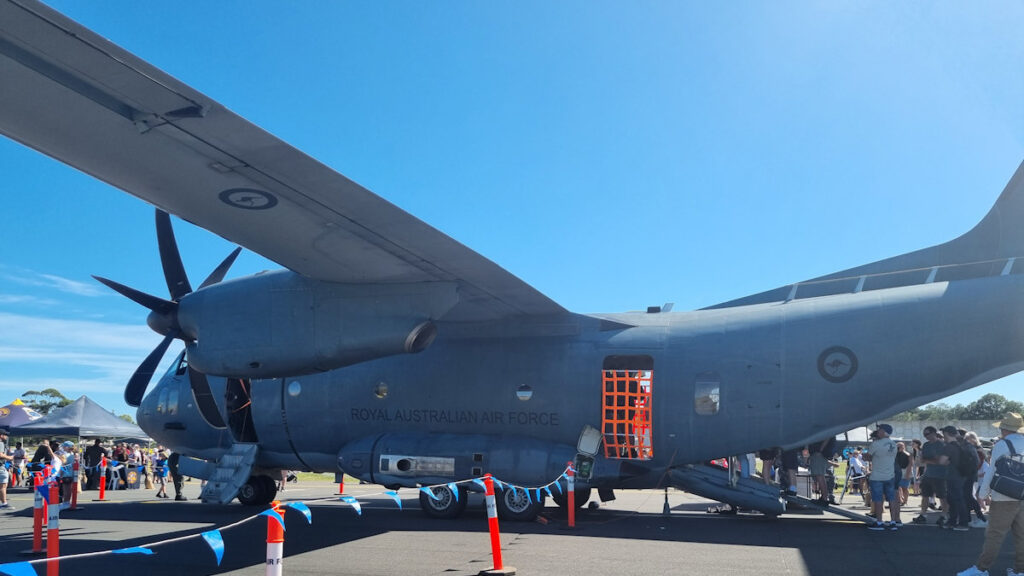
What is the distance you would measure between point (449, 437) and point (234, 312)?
4.51 meters

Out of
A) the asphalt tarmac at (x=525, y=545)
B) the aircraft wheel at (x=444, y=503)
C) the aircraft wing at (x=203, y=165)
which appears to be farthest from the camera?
the aircraft wheel at (x=444, y=503)

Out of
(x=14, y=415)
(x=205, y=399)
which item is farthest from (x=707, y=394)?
(x=14, y=415)

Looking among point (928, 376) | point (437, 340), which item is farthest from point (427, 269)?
point (928, 376)

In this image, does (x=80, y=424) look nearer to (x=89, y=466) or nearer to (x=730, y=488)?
(x=89, y=466)

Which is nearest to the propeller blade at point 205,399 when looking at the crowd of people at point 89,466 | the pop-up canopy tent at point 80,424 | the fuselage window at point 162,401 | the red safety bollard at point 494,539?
the fuselage window at point 162,401

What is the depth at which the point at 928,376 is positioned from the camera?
1190 cm

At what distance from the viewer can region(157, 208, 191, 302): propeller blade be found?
15.2m

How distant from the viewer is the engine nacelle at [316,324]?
12617 mm

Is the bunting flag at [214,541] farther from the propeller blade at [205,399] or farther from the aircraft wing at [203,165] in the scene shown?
the propeller blade at [205,399]

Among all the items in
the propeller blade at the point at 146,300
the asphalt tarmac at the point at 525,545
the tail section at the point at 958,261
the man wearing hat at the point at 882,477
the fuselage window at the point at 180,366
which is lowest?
the asphalt tarmac at the point at 525,545

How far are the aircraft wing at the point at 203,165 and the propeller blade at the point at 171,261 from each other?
409cm

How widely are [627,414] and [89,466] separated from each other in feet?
60.9

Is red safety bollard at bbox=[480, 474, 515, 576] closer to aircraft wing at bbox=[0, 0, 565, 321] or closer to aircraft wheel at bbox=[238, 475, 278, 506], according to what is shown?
aircraft wing at bbox=[0, 0, 565, 321]

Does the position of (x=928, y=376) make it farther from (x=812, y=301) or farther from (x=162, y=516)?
(x=162, y=516)
